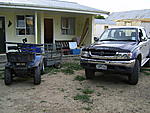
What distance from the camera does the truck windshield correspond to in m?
7.17

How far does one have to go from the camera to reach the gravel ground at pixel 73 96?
451 centimetres

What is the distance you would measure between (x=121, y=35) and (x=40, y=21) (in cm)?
607

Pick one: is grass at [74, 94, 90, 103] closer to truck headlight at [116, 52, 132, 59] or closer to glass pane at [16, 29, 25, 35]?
truck headlight at [116, 52, 132, 59]

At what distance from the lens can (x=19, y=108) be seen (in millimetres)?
4516

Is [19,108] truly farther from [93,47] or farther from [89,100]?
[93,47]

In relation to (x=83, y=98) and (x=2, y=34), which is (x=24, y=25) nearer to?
(x=2, y=34)

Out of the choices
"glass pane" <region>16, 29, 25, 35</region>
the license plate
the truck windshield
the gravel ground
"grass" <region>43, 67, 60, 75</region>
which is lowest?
the gravel ground

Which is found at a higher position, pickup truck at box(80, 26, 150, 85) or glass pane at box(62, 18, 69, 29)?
glass pane at box(62, 18, 69, 29)

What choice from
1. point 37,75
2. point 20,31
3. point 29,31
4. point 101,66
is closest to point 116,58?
point 101,66

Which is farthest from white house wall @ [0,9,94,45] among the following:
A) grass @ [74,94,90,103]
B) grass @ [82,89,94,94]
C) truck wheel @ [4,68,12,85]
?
grass @ [74,94,90,103]

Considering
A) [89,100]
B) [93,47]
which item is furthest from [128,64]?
[89,100]

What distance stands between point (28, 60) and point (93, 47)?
7.16 ft

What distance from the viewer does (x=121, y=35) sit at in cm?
738

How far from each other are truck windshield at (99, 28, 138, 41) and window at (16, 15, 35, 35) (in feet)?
20.1
